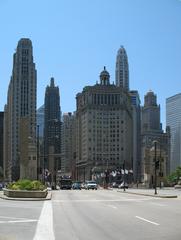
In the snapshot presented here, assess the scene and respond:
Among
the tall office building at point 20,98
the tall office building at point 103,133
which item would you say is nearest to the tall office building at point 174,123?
the tall office building at point 103,133

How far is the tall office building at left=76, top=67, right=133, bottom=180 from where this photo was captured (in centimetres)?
17000

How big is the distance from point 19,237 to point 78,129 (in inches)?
6434

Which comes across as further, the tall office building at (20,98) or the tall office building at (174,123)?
the tall office building at (174,123)

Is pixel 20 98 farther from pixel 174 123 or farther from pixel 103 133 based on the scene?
pixel 174 123

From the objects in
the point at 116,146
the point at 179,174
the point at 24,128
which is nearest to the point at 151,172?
the point at 179,174

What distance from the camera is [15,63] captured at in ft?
472

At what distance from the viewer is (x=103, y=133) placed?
17088 centimetres

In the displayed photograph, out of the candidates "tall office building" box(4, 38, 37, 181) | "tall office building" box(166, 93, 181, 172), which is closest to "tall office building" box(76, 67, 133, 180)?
"tall office building" box(166, 93, 181, 172)

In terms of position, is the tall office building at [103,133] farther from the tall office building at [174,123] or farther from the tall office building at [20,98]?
the tall office building at [20,98]

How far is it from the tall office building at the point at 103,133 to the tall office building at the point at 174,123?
14249mm

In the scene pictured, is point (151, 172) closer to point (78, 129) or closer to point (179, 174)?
point (179, 174)

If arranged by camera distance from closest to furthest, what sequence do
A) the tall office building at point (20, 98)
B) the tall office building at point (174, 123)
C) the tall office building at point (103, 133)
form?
the tall office building at point (20, 98) → the tall office building at point (174, 123) → the tall office building at point (103, 133)

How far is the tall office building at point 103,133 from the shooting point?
558 ft

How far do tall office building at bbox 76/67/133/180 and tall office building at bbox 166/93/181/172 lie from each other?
561 inches
